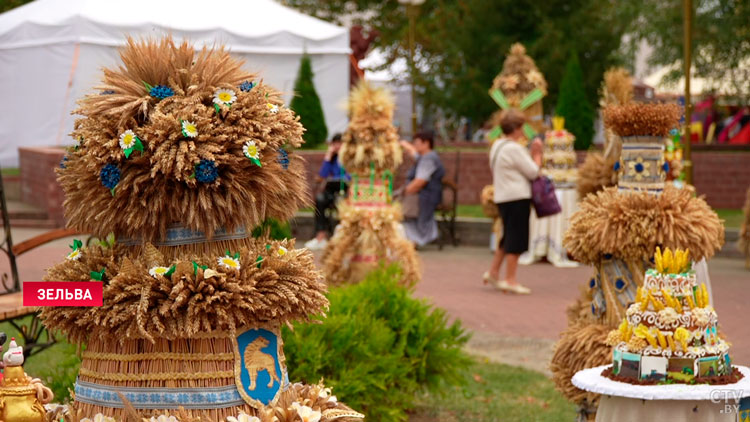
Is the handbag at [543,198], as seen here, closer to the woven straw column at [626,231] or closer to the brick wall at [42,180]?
the woven straw column at [626,231]

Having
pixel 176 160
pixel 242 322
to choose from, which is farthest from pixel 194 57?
pixel 242 322

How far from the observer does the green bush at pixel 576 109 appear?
22.4 meters

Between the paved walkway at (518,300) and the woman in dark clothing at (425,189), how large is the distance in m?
0.56

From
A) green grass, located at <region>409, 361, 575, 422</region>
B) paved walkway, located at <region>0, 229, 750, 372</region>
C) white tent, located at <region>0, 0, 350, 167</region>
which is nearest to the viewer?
green grass, located at <region>409, 361, 575, 422</region>

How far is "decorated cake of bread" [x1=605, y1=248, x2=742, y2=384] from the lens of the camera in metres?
4.82

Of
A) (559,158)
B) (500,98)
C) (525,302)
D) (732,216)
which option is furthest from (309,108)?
(525,302)

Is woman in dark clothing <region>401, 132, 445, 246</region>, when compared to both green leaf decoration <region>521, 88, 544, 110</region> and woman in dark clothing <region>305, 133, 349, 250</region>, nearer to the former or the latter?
woman in dark clothing <region>305, 133, 349, 250</region>

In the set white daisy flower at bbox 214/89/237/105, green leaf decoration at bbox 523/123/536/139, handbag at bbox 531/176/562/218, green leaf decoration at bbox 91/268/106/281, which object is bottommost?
handbag at bbox 531/176/562/218

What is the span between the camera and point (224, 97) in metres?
3.70

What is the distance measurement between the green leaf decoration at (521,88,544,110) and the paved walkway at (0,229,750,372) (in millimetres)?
2255

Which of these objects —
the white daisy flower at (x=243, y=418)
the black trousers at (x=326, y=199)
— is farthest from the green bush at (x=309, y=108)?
the white daisy flower at (x=243, y=418)

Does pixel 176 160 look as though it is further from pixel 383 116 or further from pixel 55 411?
pixel 383 116

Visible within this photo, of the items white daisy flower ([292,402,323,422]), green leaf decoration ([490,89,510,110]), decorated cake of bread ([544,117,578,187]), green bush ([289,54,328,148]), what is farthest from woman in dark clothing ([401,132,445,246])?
white daisy flower ([292,402,323,422])

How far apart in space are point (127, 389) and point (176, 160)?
0.74 meters
